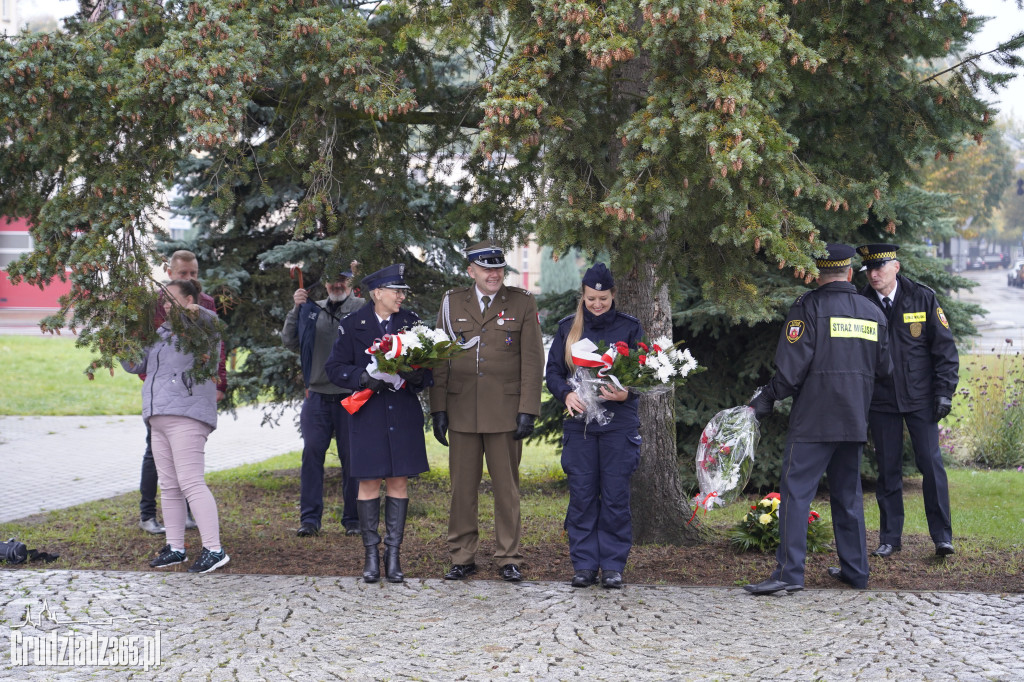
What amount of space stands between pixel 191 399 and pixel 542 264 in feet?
160

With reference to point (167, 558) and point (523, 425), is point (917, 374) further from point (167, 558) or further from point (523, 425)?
point (167, 558)

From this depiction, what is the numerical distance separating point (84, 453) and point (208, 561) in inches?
318

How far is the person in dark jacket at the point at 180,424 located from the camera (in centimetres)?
639

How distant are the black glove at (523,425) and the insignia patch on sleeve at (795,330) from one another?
1.63m

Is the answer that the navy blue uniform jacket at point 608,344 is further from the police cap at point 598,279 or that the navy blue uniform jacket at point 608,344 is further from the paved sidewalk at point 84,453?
the paved sidewalk at point 84,453

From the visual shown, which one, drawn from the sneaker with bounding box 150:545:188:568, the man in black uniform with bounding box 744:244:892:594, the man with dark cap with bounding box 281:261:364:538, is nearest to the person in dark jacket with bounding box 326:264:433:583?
the sneaker with bounding box 150:545:188:568

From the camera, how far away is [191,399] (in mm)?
6457

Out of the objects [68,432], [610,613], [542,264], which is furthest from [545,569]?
[542,264]

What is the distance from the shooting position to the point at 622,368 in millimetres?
5699

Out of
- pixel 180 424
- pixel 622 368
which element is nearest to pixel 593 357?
pixel 622 368

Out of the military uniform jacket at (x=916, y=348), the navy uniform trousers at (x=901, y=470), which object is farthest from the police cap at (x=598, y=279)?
the navy uniform trousers at (x=901, y=470)

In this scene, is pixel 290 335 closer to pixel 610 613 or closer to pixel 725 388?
pixel 610 613

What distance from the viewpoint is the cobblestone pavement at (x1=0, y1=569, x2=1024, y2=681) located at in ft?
14.5

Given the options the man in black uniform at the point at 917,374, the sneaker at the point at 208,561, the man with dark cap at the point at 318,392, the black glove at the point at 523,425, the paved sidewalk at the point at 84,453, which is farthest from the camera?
the paved sidewalk at the point at 84,453
